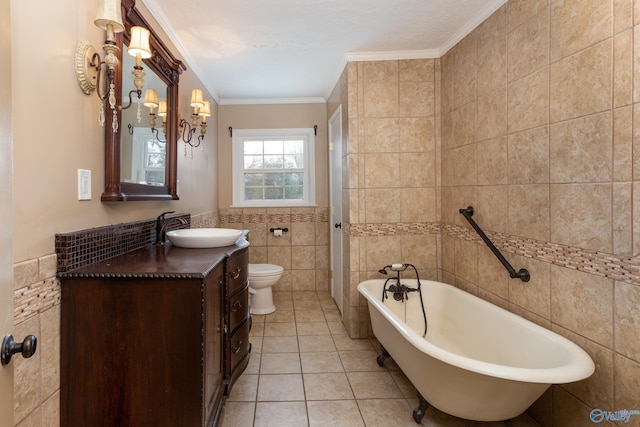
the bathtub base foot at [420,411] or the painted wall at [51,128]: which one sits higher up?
the painted wall at [51,128]

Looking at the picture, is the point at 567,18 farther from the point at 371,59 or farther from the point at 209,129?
the point at 209,129

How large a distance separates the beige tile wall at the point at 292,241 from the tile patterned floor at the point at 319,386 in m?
0.95

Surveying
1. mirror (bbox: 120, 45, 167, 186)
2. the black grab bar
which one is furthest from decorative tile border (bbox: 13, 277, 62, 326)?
the black grab bar

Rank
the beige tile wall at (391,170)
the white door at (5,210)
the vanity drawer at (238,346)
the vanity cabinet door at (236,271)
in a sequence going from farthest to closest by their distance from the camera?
the beige tile wall at (391,170)
the vanity drawer at (238,346)
the vanity cabinet door at (236,271)
the white door at (5,210)

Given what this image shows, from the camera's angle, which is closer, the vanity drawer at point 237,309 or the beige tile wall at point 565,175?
the beige tile wall at point 565,175

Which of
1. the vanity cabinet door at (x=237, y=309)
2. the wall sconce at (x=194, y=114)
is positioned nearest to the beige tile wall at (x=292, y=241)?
the wall sconce at (x=194, y=114)

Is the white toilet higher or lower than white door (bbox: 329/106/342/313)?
lower

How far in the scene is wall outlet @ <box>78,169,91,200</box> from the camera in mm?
1236

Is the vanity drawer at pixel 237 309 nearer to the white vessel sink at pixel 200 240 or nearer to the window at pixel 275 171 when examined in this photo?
the white vessel sink at pixel 200 240

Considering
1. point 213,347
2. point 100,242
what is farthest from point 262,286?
point 100,242

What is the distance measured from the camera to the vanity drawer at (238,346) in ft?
5.34

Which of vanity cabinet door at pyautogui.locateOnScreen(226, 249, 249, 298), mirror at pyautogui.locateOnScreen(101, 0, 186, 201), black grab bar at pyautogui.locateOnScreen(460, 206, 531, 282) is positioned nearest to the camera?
mirror at pyautogui.locateOnScreen(101, 0, 186, 201)

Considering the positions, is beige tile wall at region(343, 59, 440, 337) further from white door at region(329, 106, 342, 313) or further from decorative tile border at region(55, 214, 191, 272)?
decorative tile border at region(55, 214, 191, 272)

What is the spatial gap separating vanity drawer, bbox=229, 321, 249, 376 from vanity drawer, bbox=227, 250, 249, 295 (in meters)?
0.27
